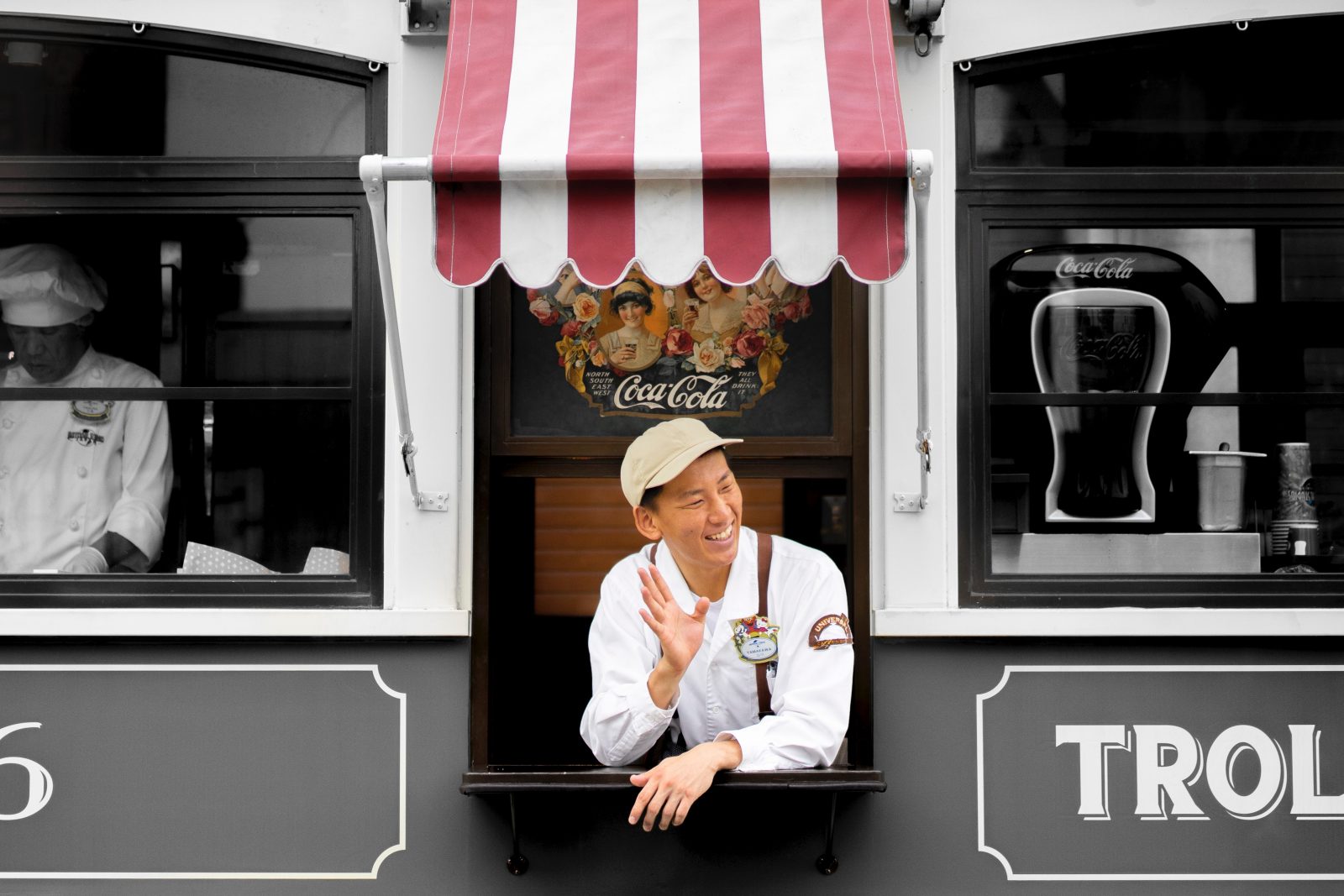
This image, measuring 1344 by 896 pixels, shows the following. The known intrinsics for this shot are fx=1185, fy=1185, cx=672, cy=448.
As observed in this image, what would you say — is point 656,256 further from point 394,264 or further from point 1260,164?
point 1260,164

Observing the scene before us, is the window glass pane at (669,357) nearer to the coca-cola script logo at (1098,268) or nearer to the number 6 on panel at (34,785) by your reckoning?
the coca-cola script logo at (1098,268)

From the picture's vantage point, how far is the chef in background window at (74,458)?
13.0 ft

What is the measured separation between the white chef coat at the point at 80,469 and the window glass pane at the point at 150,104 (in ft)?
2.43

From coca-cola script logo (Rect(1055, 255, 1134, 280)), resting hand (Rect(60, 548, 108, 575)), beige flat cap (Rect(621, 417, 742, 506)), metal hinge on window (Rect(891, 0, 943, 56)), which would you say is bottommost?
resting hand (Rect(60, 548, 108, 575))

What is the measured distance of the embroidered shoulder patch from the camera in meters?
3.52

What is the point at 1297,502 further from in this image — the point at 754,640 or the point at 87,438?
the point at 87,438

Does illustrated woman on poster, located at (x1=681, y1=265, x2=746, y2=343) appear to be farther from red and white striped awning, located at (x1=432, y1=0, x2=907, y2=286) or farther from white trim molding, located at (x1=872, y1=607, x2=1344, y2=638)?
white trim molding, located at (x1=872, y1=607, x2=1344, y2=638)

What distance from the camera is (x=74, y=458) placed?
399cm

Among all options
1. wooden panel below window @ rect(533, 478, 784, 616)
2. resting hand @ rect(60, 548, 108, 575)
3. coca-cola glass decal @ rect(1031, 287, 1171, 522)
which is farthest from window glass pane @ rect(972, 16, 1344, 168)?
resting hand @ rect(60, 548, 108, 575)

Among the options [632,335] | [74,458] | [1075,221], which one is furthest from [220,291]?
[1075,221]

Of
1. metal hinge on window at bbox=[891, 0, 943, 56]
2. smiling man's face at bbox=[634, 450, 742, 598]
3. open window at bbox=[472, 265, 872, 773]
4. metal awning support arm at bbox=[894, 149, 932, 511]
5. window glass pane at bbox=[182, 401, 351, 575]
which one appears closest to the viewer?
metal awning support arm at bbox=[894, 149, 932, 511]

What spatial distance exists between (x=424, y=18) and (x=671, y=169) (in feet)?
4.32

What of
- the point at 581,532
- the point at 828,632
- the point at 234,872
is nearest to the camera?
the point at 828,632

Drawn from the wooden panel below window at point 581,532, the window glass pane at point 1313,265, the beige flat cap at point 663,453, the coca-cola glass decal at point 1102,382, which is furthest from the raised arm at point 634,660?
the window glass pane at point 1313,265
